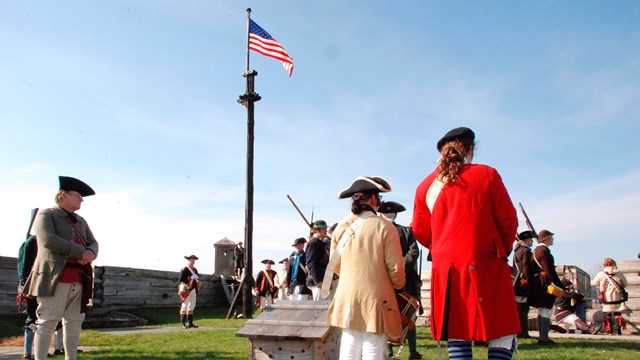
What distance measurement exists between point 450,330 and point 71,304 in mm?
4286

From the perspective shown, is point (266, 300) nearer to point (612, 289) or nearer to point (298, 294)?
point (298, 294)

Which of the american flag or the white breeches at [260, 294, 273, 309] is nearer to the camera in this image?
the american flag

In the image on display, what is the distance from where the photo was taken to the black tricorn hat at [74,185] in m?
6.17

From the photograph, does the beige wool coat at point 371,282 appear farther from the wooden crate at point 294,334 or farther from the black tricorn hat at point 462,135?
the black tricorn hat at point 462,135

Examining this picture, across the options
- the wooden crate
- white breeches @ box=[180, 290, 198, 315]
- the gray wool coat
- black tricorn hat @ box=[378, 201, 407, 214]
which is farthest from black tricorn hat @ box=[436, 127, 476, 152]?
white breeches @ box=[180, 290, 198, 315]

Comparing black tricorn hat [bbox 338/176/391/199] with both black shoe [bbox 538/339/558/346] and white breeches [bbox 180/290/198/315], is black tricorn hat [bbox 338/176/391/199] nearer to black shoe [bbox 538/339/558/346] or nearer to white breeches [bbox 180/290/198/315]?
black shoe [bbox 538/339/558/346]

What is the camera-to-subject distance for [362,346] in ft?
14.1

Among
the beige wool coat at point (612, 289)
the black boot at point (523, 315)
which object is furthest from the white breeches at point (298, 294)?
the beige wool coat at point (612, 289)

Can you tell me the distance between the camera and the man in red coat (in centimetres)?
342

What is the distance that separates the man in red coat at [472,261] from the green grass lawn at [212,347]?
4.56m

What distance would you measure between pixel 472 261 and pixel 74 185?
4.64 metres

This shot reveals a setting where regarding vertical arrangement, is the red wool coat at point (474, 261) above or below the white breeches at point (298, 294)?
above

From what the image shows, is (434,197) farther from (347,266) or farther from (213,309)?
(213,309)

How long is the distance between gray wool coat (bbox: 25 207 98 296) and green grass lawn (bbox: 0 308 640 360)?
277 cm
